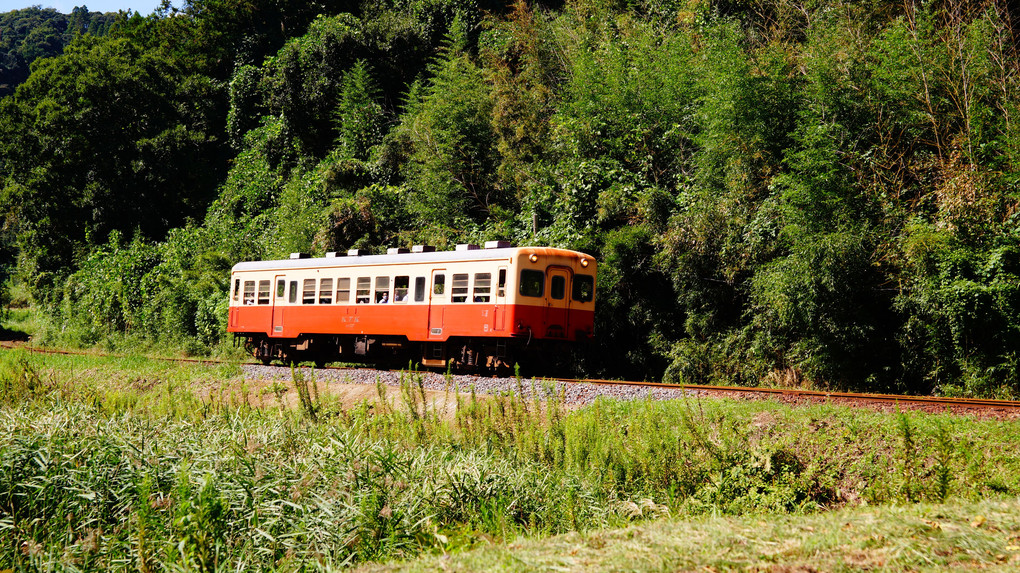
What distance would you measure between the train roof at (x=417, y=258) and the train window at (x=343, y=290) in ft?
1.17

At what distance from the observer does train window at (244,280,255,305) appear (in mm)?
20453

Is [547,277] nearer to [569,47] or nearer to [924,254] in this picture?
[924,254]

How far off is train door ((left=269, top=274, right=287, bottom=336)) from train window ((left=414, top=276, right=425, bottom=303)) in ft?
15.5

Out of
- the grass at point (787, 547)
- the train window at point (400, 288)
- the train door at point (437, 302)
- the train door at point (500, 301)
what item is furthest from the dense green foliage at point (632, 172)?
the grass at point (787, 547)

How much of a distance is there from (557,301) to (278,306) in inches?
310

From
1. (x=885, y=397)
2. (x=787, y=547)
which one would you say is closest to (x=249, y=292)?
(x=885, y=397)

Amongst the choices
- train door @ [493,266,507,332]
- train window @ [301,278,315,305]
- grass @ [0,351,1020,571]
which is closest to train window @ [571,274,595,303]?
train door @ [493,266,507,332]

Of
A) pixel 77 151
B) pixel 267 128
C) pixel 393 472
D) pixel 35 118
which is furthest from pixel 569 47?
pixel 35 118

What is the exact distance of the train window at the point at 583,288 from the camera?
15570 millimetres

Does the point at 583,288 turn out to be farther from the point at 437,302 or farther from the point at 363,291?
the point at 363,291

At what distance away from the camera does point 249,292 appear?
20594mm

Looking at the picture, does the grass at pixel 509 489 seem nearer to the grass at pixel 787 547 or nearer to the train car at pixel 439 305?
the grass at pixel 787 547

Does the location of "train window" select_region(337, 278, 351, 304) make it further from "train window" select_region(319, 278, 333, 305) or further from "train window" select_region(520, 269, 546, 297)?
"train window" select_region(520, 269, 546, 297)

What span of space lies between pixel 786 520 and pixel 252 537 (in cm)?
374
